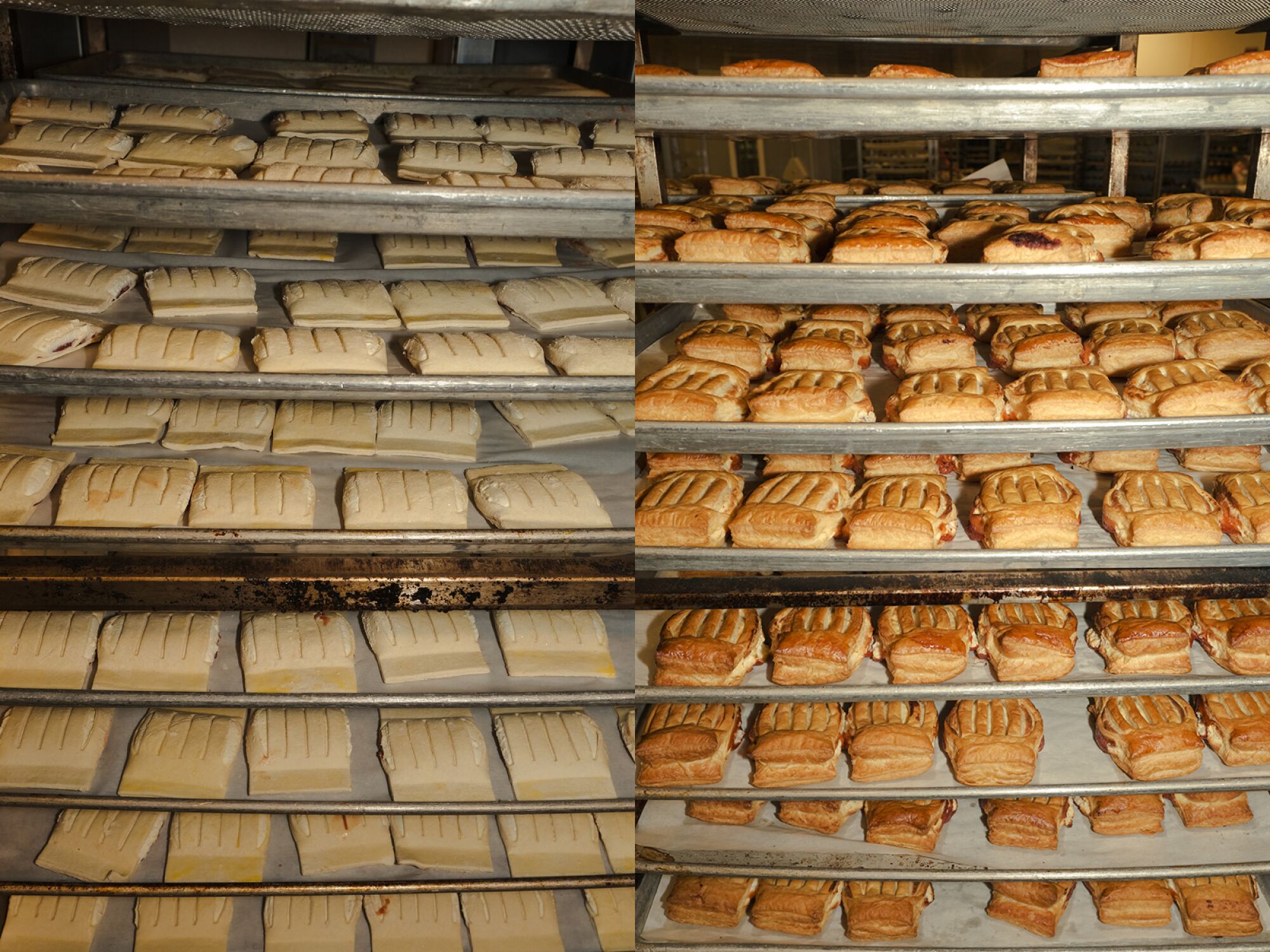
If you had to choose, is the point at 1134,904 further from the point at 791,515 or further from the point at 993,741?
the point at 791,515

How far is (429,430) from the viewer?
1.95 meters

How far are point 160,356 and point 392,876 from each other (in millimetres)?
1074

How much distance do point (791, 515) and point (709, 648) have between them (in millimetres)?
310

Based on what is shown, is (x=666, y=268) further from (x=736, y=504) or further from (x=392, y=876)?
(x=392, y=876)

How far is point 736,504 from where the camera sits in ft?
5.55

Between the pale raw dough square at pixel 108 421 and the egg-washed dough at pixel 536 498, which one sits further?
the pale raw dough square at pixel 108 421

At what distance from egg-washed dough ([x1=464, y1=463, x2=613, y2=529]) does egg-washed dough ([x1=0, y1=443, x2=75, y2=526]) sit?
2.46 feet

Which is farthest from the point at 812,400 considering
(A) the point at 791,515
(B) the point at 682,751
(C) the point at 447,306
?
A: (C) the point at 447,306

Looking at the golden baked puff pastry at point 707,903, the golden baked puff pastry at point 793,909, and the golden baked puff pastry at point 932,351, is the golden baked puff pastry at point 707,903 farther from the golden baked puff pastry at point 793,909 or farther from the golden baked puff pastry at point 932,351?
the golden baked puff pastry at point 932,351

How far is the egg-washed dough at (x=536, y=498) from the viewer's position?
1.69 metres

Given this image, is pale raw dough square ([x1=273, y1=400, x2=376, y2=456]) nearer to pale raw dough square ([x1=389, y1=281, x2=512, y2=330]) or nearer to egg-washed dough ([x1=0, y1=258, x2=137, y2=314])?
pale raw dough square ([x1=389, y1=281, x2=512, y2=330])

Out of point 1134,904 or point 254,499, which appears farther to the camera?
point 1134,904

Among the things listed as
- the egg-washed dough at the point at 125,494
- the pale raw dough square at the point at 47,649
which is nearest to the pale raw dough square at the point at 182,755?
the pale raw dough square at the point at 47,649

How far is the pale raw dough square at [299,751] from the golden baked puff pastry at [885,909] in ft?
3.56
